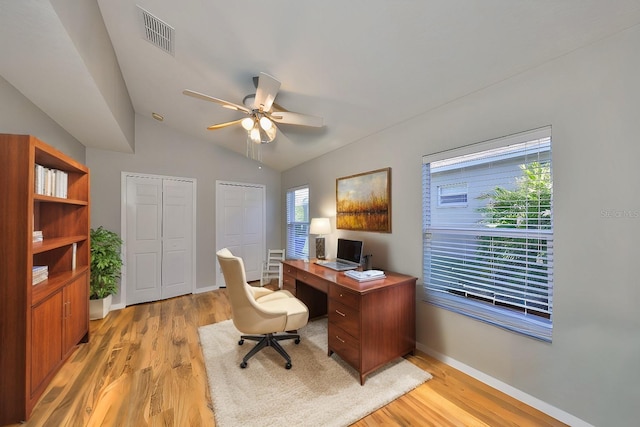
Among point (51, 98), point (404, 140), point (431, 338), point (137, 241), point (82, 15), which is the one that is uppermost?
point (82, 15)

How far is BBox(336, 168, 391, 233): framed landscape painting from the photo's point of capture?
2.74 m

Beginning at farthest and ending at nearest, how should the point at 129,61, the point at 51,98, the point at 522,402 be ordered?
the point at 129,61
the point at 51,98
the point at 522,402

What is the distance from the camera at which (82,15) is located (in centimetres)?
158

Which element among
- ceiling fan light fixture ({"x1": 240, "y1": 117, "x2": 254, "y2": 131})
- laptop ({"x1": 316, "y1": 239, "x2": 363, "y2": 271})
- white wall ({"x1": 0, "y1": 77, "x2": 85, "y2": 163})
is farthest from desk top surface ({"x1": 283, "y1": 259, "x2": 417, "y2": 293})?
white wall ({"x1": 0, "y1": 77, "x2": 85, "y2": 163})

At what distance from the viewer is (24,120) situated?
81.1 inches

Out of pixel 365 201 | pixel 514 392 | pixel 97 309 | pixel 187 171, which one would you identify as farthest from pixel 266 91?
pixel 97 309

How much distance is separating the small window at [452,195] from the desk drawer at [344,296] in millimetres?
1202

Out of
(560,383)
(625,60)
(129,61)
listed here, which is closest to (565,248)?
(560,383)

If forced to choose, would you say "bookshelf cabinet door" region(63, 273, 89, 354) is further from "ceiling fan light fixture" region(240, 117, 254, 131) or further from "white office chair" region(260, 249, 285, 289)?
"white office chair" region(260, 249, 285, 289)

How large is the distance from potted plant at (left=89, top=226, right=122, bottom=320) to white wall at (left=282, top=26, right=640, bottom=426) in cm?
424

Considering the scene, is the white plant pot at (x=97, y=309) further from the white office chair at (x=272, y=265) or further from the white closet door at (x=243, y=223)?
the white office chair at (x=272, y=265)

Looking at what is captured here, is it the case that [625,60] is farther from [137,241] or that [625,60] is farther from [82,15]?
[137,241]

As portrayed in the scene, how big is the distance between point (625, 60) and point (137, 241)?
537 centimetres

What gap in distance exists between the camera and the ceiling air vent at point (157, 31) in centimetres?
187
